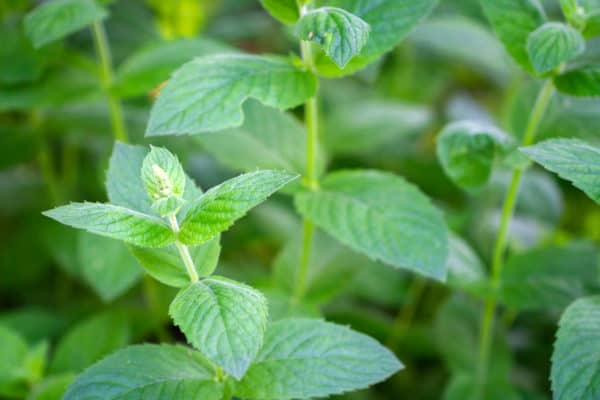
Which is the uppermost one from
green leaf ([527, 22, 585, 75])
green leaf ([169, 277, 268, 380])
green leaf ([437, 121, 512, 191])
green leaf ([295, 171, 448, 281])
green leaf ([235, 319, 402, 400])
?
green leaf ([527, 22, 585, 75])

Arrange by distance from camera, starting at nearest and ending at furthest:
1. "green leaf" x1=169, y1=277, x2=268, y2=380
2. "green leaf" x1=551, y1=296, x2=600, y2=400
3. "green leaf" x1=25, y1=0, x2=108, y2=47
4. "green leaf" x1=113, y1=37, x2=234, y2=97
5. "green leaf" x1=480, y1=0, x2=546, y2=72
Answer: "green leaf" x1=169, y1=277, x2=268, y2=380, "green leaf" x1=551, y1=296, x2=600, y2=400, "green leaf" x1=480, y1=0, x2=546, y2=72, "green leaf" x1=25, y1=0, x2=108, y2=47, "green leaf" x1=113, y1=37, x2=234, y2=97

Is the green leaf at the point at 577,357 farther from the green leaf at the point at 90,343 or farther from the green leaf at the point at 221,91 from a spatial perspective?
the green leaf at the point at 90,343

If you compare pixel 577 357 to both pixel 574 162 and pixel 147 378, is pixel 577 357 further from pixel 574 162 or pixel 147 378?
pixel 147 378

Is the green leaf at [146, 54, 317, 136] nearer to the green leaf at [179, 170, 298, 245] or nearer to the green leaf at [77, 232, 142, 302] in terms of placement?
the green leaf at [179, 170, 298, 245]

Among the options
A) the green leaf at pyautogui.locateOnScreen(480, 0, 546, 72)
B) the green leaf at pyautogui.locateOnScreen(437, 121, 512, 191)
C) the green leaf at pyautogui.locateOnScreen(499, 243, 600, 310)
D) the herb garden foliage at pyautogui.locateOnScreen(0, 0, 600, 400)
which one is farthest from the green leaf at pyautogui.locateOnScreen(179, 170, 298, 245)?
the green leaf at pyautogui.locateOnScreen(499, 243, 600, 310)

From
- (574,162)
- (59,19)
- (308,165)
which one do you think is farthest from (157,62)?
(574,162)

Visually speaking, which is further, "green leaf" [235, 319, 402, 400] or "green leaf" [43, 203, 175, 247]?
"green leaf" [235, 319, 402, 400]

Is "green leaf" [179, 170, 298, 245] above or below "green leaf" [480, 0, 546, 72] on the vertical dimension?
below

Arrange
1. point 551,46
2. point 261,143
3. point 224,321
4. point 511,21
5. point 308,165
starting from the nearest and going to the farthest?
point 224,321 < point 551,46 < point 511,21 < point 308,165 < point 261,143
